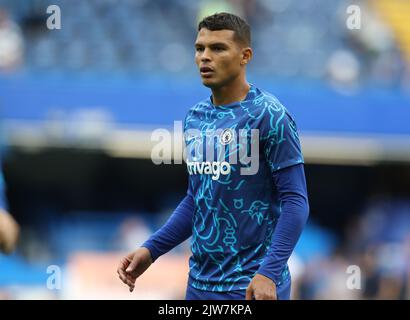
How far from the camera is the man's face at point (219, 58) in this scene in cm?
365

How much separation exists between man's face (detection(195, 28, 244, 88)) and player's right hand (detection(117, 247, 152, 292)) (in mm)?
805

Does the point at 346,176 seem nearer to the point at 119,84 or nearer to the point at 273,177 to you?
the point at 119,84

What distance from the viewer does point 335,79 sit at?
11000mm

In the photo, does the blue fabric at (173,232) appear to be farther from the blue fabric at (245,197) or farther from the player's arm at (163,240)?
the blue fabric at (245,197)

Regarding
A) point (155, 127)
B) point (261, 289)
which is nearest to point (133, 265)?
point (261, 289)

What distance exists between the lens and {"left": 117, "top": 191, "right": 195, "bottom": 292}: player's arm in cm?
378

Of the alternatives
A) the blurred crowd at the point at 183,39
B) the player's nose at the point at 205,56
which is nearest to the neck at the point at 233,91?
the player's nose at the point at 205,56

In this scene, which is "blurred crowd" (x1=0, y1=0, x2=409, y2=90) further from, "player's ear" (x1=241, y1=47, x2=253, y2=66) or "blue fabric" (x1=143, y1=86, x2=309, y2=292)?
"blue fabric" (x1=143, y1=86, x2=309, y2=292)

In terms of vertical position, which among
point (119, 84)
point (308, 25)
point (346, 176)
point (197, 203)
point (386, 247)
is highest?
point (308, 25)

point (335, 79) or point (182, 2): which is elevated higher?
point (182, 2)

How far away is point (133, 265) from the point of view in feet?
12.3
